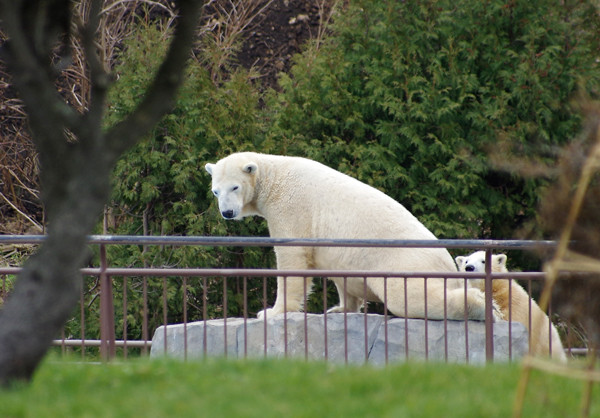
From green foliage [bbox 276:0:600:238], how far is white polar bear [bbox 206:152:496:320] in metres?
2.79

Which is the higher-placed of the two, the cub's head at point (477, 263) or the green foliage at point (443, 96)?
the green foliage at point (443, 96)

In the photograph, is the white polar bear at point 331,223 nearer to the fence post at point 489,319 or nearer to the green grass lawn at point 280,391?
the fence post at point 489,319

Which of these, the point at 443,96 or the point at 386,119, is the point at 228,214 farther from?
the point at 443,96

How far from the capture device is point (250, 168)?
337 inches

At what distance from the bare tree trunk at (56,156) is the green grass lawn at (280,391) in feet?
0.99

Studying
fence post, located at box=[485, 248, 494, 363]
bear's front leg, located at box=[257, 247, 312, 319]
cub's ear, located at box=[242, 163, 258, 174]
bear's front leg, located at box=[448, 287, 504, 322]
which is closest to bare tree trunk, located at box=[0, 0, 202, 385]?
fence post, located at box=[485, 248, 494, 363]

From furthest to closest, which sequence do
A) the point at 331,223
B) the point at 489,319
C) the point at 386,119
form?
the point at 386,119
the point at 331,223
the point at 489,319

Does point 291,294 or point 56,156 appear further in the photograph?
point 291,294

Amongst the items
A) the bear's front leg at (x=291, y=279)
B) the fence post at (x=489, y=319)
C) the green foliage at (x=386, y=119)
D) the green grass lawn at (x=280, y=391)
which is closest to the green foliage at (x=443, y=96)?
the green foliage at (x=386, y=119)

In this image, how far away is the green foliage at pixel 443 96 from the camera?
11367 mm

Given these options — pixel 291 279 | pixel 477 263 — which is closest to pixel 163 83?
pixel 291 279

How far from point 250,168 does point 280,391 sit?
4887 mm

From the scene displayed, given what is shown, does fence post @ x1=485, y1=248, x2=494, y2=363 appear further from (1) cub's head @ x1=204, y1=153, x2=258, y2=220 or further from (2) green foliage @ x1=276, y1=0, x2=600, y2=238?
(2) green foliage @ x1=276, y1=0, x2=600, y2=238

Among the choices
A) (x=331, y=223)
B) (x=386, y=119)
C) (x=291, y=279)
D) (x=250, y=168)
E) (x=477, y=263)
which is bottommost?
(x=291, y=279)
